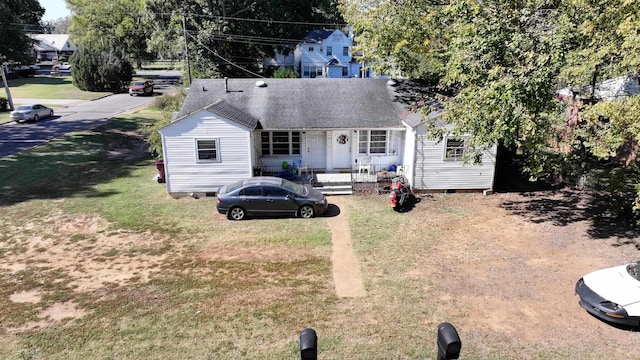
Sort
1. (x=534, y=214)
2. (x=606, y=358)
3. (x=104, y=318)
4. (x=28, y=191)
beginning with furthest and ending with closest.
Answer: (x=28, y=191) < (x=534, y=214) < (x=104, y=318) < (x=606, y=358)

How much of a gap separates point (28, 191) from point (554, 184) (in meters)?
24.8

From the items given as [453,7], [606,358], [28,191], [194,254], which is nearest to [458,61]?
[453,7]

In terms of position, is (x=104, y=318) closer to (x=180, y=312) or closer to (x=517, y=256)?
(x=180, y=312)

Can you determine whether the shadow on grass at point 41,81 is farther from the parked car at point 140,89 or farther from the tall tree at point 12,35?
the parked car at point 140,89

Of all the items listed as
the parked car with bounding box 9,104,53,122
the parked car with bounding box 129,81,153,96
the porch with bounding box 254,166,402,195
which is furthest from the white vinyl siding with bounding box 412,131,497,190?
the parked car with bounding box 129,81,153,96

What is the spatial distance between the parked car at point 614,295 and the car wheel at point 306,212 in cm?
933

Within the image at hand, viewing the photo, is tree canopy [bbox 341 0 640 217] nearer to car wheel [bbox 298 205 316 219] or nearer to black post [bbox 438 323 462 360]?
car wheel [bbox 298 205 316 219]

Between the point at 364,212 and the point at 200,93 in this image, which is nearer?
the point at 364,212

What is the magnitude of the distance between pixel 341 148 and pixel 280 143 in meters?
3.01

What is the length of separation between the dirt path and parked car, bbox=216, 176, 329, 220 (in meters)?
1.03

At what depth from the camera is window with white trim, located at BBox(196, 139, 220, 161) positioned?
62.3 feet

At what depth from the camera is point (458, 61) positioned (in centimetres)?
1452

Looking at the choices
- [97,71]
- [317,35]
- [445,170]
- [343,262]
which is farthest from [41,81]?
[343,262]

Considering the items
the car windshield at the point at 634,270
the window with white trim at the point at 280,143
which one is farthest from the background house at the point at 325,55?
the car windshield at the point at 634,270
